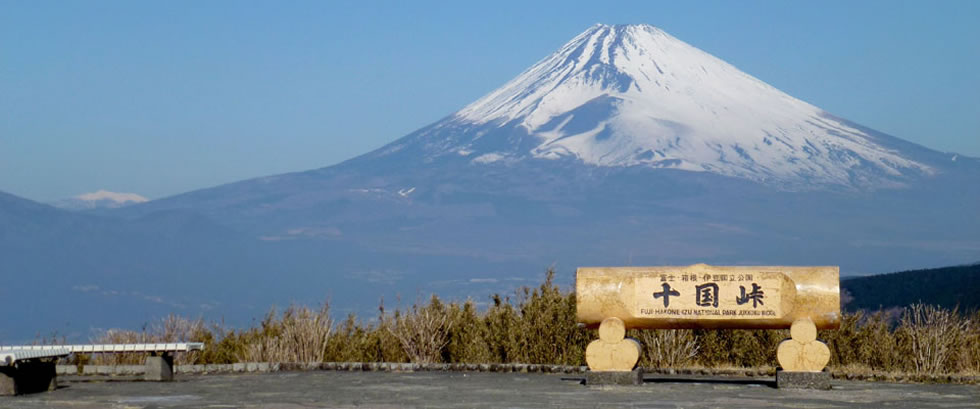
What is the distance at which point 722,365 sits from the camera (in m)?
21.3

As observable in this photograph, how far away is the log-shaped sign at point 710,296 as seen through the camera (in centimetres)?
1764

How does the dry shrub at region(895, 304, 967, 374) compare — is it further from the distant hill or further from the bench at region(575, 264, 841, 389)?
the distant hill

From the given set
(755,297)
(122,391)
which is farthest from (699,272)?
(122,391)

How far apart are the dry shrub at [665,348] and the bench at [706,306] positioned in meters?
Result: 2.77

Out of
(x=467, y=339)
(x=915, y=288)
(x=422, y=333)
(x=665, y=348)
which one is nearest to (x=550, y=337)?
(x=467, y=339)

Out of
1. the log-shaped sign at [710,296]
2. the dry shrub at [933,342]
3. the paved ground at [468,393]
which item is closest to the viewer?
the paved ground at [468,393]

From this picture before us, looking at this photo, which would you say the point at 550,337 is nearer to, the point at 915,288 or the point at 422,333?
the point at 422,333

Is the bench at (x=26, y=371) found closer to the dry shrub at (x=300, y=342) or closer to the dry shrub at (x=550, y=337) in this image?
the dry shrub at (x=300, y=342)

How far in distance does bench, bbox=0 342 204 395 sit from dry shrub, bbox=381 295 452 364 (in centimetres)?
402

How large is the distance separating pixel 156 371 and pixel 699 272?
6.93 meters

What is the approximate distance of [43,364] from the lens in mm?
16766

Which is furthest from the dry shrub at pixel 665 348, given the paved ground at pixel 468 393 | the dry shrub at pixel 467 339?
the dry shrub at pixel 467 339

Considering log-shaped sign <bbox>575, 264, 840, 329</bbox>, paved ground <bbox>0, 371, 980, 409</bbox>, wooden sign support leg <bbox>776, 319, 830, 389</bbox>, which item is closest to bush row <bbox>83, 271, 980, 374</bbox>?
paved ground <bbox>0, 371, 980, 409</bbox>

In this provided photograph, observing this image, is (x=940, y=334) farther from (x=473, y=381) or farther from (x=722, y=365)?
(x=473, y=381)
